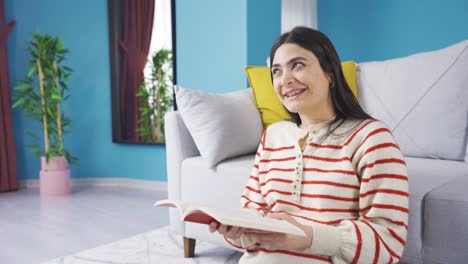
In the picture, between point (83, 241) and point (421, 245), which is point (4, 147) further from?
point (421, 245)

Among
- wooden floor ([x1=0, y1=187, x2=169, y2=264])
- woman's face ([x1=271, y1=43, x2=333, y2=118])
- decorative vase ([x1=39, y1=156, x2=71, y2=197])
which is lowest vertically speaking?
wooden floor ([x1=0, y1=187, x2=169, y2=264])

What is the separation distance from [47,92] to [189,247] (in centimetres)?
219

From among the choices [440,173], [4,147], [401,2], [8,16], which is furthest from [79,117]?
[440,173]

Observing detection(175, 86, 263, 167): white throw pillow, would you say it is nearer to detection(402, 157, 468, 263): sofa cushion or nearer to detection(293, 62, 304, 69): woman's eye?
detection(402, 157, 468, 263): sofa cushion

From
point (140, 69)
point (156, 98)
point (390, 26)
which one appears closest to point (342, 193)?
point (390, 26)

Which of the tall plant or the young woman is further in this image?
the tall plant

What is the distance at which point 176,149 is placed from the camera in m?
2.06

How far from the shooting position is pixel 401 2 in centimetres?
333

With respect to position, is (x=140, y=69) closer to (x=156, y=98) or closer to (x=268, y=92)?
(x=156, y=98)

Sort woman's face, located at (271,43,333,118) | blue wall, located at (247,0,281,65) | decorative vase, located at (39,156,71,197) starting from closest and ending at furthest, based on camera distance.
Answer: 1. woman's face, located at (271,43,333,118)
2. blue wall, located at (247,0,281,65)
3. decorative vase, located at (39,156,71,197)

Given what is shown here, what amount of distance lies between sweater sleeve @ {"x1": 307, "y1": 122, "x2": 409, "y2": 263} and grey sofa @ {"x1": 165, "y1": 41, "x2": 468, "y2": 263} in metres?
0.59

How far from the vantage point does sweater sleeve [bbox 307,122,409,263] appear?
86cm

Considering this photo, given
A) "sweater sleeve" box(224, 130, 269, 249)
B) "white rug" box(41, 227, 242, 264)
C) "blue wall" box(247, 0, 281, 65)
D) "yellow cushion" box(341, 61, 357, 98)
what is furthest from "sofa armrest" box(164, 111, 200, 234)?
"blue wall" box(247, 0, 281, 65)

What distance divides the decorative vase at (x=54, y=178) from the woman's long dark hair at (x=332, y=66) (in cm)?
298
